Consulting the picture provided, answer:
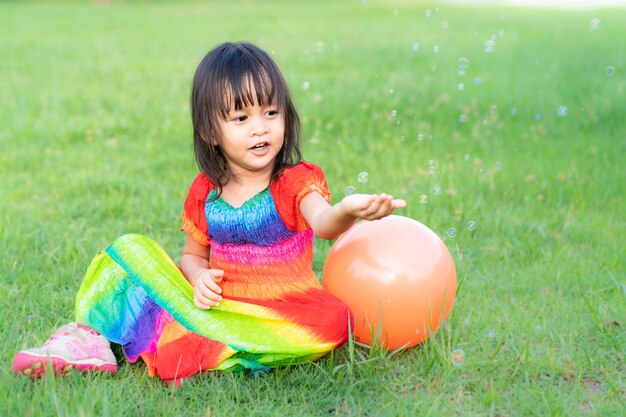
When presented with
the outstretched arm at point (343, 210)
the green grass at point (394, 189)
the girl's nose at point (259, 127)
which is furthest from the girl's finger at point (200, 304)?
the girl's nose at point (259, 127)

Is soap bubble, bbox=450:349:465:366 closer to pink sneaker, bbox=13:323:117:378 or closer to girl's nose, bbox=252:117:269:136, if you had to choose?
girl's nose, bbox=252:117:269:136

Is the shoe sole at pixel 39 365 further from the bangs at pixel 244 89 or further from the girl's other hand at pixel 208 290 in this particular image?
the bangs at pixel 244 89

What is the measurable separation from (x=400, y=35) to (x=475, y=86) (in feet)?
10.5

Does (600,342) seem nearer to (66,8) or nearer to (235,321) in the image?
(235,321)

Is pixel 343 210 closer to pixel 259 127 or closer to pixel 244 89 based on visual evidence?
pixel 259 127

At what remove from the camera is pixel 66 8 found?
1522cm

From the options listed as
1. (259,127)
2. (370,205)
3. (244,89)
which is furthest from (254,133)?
(370,205)

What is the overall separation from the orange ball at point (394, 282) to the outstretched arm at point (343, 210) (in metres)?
0.24

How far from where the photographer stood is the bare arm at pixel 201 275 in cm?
275

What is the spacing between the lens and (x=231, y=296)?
9.59 ft

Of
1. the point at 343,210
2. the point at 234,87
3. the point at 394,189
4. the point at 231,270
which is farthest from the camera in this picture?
the point at 394,189

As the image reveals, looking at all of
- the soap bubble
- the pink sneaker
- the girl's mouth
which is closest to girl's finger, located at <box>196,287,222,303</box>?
the pink sneaker

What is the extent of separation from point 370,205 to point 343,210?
13 cm

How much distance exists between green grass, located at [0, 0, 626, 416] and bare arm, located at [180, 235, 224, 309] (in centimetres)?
27
